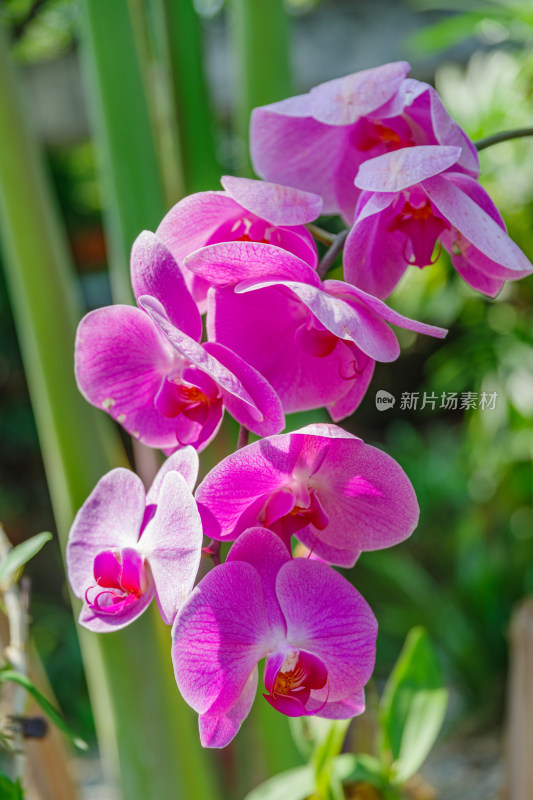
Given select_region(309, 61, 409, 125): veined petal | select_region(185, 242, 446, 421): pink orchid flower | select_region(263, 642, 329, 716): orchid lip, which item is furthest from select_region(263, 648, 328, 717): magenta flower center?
select_region(309, 61, 409, 125): veined petal

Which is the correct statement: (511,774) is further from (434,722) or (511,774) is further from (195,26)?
(195,26)

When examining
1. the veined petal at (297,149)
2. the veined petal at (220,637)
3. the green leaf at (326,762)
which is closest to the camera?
the veined petal at (220,637)

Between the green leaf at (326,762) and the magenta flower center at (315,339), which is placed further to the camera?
the green leaf at (326,762)

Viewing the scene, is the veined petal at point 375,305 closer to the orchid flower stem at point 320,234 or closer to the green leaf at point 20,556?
the orchid flower stem at point 320,234

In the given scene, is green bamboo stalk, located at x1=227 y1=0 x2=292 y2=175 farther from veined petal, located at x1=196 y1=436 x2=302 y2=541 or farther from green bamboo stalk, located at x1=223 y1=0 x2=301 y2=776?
veined petal, located at x1=196 y1=436 x2=302 y2=541

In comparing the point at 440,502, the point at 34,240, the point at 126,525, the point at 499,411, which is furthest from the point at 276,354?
the point at 440,502

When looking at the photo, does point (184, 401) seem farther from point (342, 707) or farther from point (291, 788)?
point (291, 788)

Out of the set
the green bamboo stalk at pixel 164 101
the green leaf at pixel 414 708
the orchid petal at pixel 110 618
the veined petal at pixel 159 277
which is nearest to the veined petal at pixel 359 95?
the veined petal at pixel 159 277
